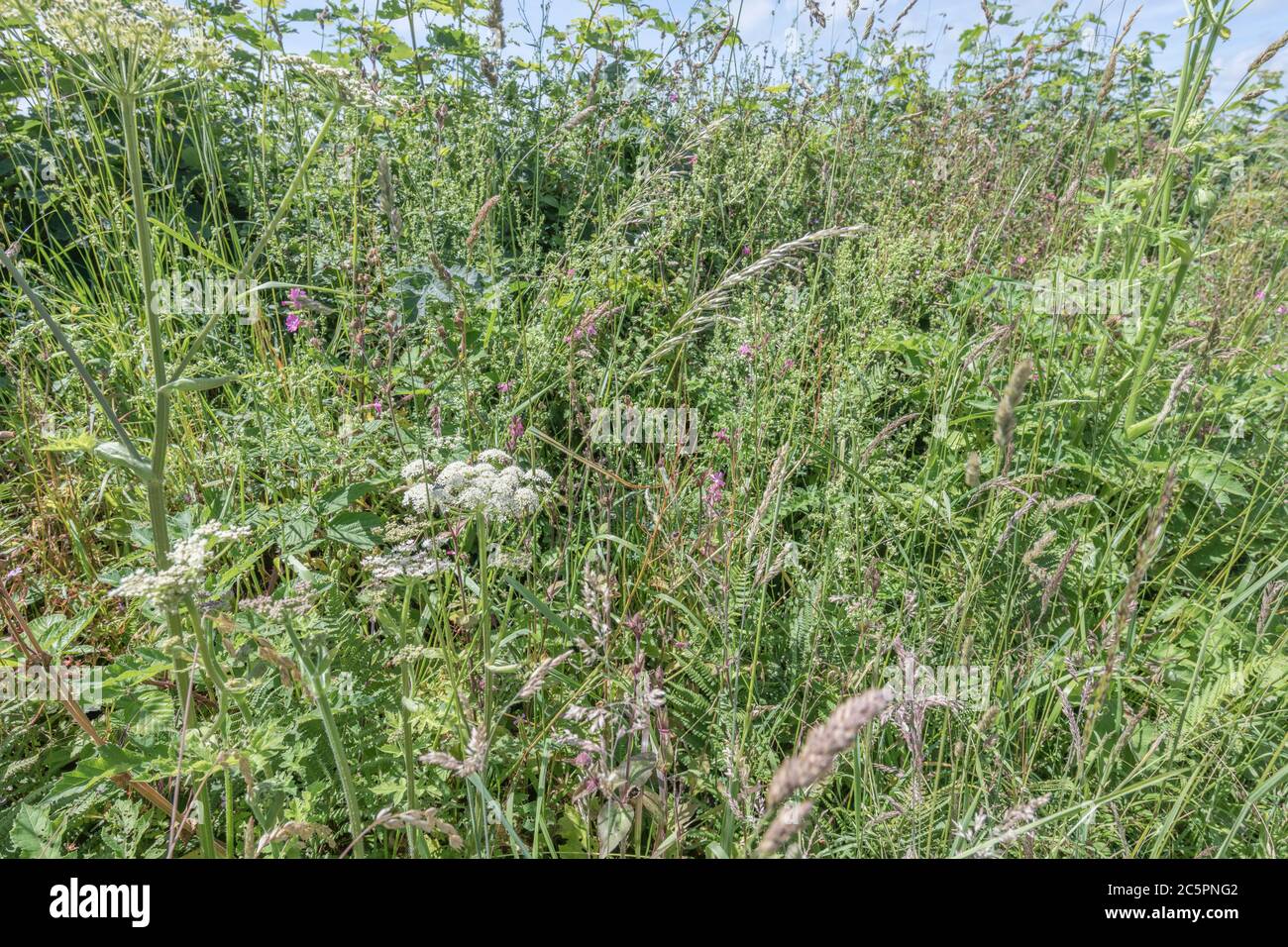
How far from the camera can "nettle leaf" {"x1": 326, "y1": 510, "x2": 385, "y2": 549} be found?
5.56 ft

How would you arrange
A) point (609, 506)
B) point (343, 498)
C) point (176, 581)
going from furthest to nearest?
point (609, 506)
point (343, 498)
point (176, 581)

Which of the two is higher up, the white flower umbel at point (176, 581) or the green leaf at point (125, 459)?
the green leaf at point (125, 459)

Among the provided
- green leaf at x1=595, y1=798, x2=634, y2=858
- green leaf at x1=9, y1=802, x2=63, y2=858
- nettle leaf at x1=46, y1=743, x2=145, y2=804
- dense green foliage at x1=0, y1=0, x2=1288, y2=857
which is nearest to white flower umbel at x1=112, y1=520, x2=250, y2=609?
dense green foliage at x1=0, y1=0, x2=1288, y2=857

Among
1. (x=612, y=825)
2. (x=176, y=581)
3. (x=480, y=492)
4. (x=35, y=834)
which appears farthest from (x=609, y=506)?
(x=35, y=834)

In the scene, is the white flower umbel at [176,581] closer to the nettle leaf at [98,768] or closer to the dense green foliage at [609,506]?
the dense green foliage at [609,506]

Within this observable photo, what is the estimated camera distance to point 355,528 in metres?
1.73

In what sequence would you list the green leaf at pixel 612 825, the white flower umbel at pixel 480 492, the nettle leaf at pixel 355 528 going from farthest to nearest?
the nettle leaf at pixel 355 528, the white flower umbel at pixel 480 492, the green leaf at pixel 612 825

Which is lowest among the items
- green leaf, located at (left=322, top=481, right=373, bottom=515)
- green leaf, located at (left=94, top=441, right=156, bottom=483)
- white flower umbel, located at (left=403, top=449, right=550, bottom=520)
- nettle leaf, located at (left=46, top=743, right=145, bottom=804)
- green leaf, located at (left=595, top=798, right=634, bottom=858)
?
green leaf, located at (left=595, top=798, right=634, bottom=858)

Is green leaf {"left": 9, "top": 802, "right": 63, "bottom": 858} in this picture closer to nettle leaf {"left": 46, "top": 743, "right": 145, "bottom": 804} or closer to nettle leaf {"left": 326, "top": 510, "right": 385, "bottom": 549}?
nettle leaf {"left": 46, "top": 743, "right": 145, "bottom": 804}

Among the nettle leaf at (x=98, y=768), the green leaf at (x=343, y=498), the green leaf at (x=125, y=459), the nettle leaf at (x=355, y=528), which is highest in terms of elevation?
the green leaf at (x=125, y=459)

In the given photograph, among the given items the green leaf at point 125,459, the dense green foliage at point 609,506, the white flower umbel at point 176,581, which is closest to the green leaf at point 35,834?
the dense green foliage at point 609,506

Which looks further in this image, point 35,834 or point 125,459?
point 35,834

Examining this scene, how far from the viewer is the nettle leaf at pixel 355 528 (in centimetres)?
169

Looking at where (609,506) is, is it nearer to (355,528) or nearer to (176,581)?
(355,528)
